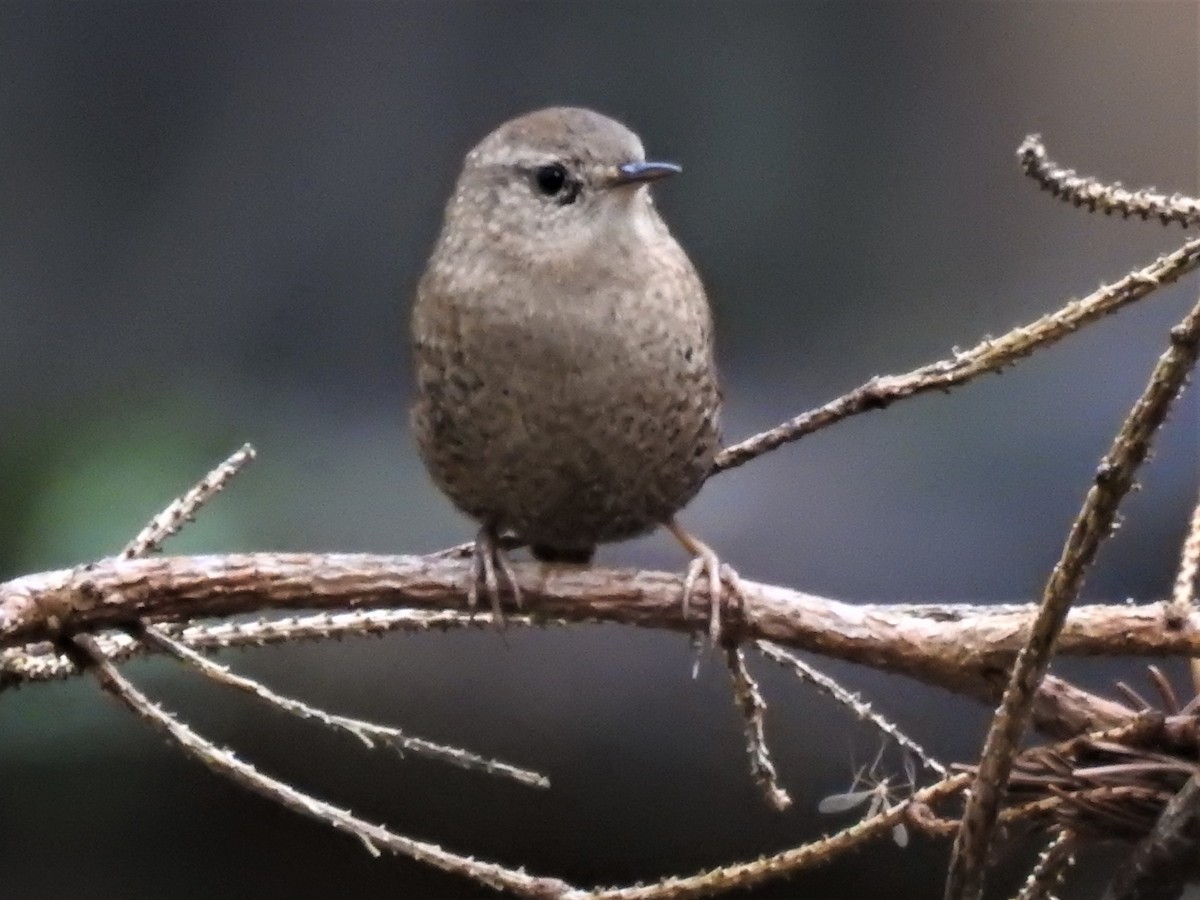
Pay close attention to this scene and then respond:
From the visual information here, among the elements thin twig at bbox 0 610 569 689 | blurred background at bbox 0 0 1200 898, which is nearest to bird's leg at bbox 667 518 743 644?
thin twig at bbox 0 610 569 689

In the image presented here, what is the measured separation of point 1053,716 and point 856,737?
946mm

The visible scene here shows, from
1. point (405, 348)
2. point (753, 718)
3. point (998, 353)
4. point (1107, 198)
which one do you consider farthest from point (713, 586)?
point (405, 348)

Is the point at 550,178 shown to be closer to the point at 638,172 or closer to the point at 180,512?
the point at 638,172

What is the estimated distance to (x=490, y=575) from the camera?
1094mm

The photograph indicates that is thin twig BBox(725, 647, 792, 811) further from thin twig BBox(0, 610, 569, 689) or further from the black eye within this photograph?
the black eye

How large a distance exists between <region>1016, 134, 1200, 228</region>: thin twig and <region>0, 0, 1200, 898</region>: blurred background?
1.00m

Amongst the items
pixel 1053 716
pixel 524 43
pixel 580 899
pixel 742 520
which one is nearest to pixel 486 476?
pixel 580 899

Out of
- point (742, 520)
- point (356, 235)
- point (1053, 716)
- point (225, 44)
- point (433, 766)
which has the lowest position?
point (433, 766)

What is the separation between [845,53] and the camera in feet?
6.31

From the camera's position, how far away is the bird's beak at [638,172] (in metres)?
1.23

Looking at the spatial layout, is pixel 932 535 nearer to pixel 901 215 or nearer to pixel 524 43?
pixel 901 215

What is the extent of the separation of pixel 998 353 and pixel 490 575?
0.38 meters

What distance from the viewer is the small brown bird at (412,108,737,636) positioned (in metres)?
1.21

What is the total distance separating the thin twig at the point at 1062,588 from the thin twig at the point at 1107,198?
194mm
